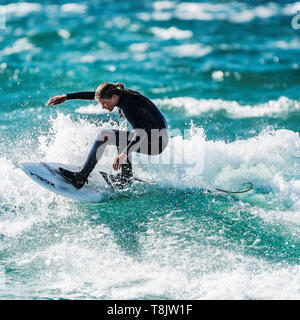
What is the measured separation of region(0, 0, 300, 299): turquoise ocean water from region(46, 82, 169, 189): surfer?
2.38ft

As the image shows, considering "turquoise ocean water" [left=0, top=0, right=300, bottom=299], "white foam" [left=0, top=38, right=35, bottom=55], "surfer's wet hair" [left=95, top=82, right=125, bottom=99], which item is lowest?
"turquoise ocean water" [left=0, top=0, right=300, bottom=299]

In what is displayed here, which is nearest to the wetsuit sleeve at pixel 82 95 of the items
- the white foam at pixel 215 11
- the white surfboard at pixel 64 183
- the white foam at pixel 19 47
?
the white surfboard at pixel 64 183

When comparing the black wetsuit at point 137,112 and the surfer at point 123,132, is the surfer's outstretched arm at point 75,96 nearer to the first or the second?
the surfer at point 123,132

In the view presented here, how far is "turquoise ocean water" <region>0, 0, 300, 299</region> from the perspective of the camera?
604cm

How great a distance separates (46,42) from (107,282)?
43.6 feet

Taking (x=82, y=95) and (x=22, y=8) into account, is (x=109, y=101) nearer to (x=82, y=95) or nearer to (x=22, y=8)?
(x=82, y=95)

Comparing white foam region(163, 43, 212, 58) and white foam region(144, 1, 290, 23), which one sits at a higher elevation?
white foam region(144, 1, 290, 23)

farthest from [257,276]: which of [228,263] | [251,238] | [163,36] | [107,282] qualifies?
[163,36]

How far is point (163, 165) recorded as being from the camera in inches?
354

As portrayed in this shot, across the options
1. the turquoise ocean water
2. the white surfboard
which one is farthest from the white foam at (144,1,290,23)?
the white surfboard

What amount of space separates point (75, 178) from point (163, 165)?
2216mm

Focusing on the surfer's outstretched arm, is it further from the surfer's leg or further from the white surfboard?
the white surfboard

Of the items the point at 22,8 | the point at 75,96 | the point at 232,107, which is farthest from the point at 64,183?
the point at 22,8
